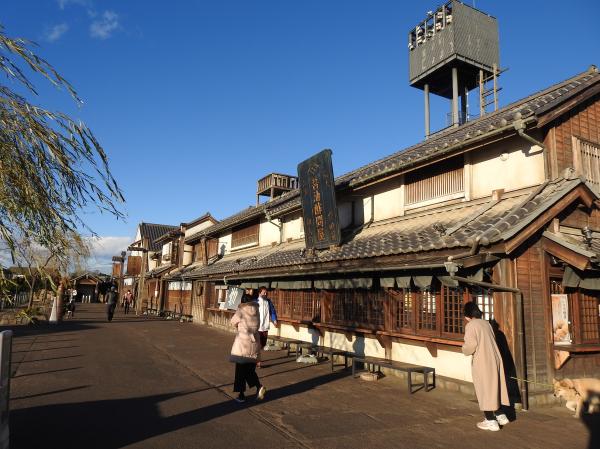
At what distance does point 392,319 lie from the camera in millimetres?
10000

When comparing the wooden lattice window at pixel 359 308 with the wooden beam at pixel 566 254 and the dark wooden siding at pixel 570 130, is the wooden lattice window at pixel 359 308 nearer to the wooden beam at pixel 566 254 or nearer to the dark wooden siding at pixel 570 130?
the wooden beam at pixel 566 254

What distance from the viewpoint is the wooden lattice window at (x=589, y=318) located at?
8.33 metres

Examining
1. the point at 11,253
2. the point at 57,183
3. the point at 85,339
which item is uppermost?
the point at 57,183

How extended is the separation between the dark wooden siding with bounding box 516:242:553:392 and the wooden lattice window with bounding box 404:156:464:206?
2.93m

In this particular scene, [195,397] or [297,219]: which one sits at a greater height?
[297,219]

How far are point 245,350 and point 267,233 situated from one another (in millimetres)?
13279

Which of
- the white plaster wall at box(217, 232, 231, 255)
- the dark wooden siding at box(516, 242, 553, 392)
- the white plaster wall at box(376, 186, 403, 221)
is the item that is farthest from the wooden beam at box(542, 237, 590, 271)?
the white plaster wall at box(217, 232, 231, 255)

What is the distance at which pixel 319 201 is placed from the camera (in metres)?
13.6

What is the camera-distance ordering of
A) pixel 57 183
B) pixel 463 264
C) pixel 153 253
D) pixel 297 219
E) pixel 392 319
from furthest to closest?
pixel 153 253 → pixel 297 219 → pixel 392 319 → pixel 463 264 → pixel 57 183

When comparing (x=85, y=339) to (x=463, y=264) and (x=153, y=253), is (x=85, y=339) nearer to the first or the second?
(x=463, y=264)

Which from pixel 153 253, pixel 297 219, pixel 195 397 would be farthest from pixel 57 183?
pixel 153 253

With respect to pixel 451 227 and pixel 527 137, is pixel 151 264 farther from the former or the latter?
pixel 527 137

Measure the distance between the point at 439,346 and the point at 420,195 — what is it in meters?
4.45

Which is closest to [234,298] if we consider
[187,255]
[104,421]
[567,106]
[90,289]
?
[104,421]
